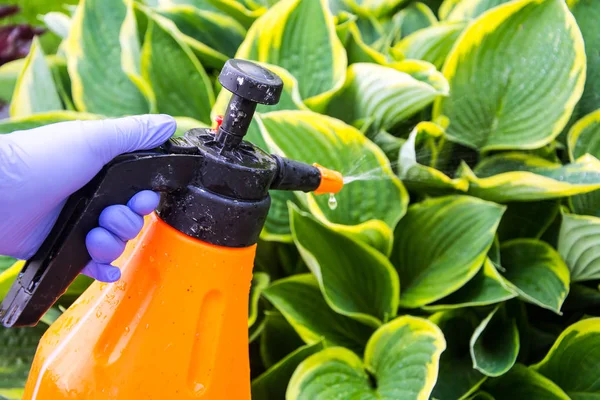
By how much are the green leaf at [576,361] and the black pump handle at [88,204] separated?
381 mm

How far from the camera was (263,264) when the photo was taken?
0.68m

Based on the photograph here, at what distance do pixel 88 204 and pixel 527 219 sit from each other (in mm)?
462

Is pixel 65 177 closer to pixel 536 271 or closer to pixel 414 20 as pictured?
pixel 536 271

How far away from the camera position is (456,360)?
620 millimetres

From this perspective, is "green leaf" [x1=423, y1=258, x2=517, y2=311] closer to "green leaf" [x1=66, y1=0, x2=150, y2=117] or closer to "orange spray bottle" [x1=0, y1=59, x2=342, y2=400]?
"orange spray bottle" [x1=0, y1=59, x2=342, y2=400]

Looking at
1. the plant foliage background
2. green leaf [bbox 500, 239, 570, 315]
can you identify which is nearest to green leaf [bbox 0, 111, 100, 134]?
the plant foliage background

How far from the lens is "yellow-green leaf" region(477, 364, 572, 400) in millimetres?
560

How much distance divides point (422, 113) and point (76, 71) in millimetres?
381

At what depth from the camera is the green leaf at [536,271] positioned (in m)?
0.57

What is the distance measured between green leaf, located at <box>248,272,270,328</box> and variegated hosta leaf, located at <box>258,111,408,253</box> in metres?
0.09

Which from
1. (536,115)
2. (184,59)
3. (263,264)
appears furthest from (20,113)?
(536,115)

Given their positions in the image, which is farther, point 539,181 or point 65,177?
point 539,181

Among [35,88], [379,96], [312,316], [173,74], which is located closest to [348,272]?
[312,316]

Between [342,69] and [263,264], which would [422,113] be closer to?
[342,69]
